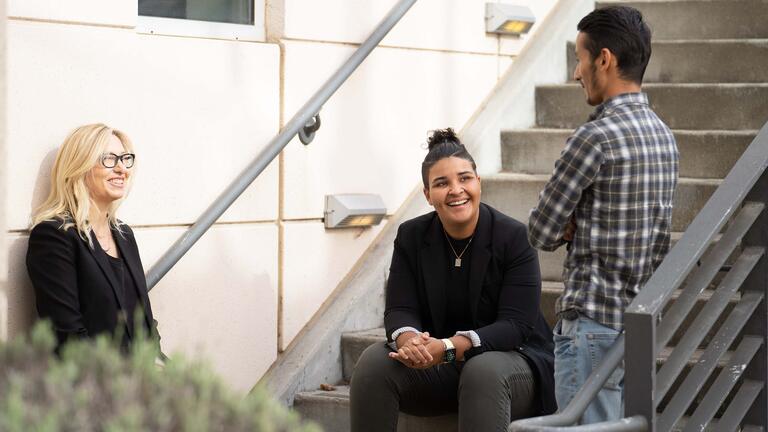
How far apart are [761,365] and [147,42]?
2461mm

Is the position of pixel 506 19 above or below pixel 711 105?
above

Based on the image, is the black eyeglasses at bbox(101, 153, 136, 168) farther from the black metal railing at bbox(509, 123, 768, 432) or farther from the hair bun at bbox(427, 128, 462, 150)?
A: the black metal railing at bbox(509, 123, 768, 432)

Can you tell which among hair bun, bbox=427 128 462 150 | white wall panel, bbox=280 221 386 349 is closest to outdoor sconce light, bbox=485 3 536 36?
white wall panel, bbox=280 221 386 349

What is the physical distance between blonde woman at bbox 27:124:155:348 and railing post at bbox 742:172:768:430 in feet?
6.41

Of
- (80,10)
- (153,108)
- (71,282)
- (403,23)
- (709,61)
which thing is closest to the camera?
(71,282)

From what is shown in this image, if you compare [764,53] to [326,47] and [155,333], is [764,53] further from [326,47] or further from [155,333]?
[155,333]

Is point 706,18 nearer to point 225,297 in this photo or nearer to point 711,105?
point 711,105

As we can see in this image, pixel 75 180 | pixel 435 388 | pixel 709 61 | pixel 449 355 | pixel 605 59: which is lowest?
pixel 435 388

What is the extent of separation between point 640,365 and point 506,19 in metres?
3.39

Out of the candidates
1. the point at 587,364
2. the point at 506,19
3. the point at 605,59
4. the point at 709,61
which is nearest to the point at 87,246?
the point at 587,364

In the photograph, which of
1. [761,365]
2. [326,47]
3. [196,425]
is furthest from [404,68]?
[196,425]

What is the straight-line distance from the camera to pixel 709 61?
6320mm

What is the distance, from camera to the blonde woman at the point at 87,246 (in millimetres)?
4203

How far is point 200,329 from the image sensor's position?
504 cm
